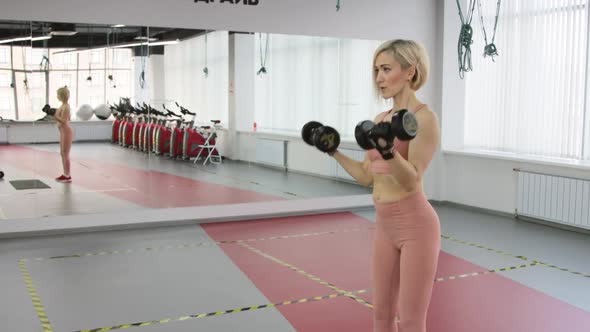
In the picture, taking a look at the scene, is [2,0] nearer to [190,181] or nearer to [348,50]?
[190,181]

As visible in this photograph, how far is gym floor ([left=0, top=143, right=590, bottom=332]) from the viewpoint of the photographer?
3.74 m

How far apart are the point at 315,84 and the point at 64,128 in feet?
10.1

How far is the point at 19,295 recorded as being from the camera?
4.13m

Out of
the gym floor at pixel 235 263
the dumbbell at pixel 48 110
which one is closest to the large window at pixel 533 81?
the gym floor at pixel 235 263

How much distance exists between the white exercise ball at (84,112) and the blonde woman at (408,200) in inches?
187

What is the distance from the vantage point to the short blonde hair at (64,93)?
6032 millimetres

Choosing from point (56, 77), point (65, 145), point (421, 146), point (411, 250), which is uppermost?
point (56, 77)

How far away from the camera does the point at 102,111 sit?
639 centimetres

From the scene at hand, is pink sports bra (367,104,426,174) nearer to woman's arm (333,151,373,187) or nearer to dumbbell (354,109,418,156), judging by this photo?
woman's arm (333,151,373,187)

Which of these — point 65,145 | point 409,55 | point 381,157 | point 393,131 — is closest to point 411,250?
point 381,157

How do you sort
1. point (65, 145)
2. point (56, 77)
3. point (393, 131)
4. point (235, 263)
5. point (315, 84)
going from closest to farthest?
point (393, 131) < point (235, 263) < point (56, 77) < point (65, 145) < point (315, 84)

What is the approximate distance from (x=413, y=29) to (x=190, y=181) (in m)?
3.48

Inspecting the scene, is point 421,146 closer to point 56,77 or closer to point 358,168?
point 358,168

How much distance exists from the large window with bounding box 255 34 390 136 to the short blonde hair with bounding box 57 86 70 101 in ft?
7.28
